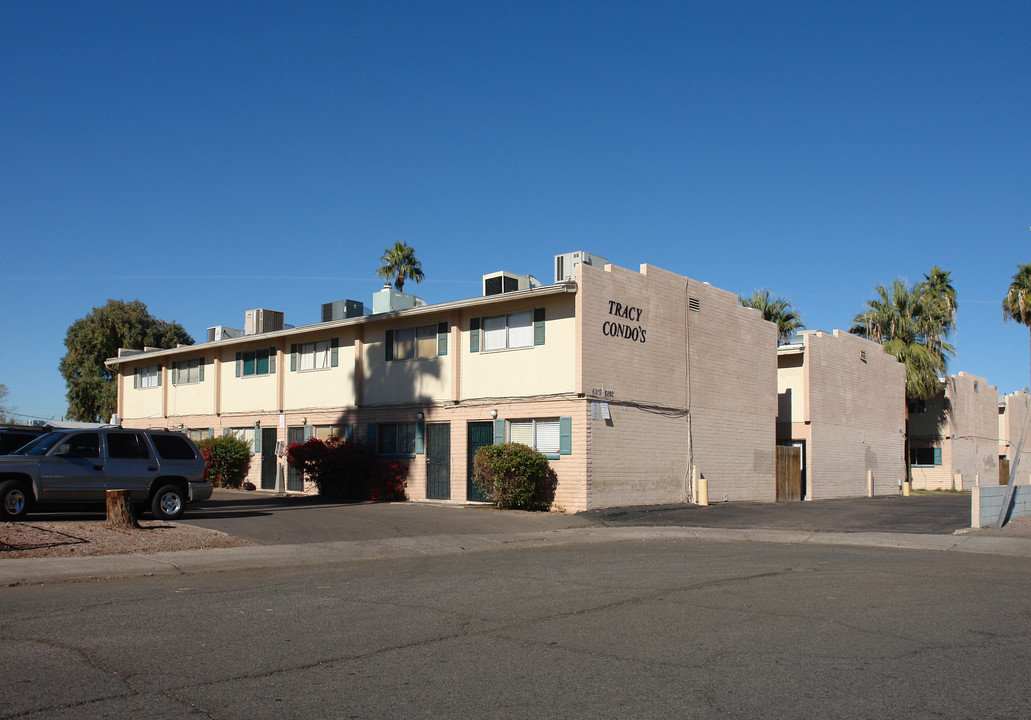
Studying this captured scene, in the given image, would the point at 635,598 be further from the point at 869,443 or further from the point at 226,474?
the point at 869,443

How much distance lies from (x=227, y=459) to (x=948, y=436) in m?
34.9

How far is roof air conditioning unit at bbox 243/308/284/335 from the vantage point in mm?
34188

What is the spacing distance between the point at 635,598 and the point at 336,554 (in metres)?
6.30

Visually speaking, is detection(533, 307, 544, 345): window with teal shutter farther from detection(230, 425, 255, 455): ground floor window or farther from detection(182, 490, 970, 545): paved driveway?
detection(230, 425, 255, 455): ground floor window

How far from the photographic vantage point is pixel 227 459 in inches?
1281

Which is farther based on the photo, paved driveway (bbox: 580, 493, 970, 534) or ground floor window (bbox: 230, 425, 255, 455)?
ground floor window (bbox: 230, 425, 255, 455)

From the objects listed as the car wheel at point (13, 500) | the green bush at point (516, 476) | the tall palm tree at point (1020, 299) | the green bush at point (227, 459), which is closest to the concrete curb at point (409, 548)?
the green bush at point (516, 476)


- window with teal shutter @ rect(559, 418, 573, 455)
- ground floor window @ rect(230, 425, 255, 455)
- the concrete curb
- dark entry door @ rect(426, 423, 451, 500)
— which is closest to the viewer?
the concrete curb

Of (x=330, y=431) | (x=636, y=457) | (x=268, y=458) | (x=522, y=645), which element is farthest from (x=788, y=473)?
(x=522, y=645)

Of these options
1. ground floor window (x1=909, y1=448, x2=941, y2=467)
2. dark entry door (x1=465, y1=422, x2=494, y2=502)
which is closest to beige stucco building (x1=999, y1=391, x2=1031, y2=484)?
ground floor window (x1=909, y1=448, x2=941, y2=467)

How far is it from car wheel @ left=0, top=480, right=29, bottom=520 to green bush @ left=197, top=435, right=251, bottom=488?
1624 centimetres

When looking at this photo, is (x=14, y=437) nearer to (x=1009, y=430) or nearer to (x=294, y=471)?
(x=294, y=471)

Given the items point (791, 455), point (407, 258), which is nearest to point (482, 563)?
point (791, 455)

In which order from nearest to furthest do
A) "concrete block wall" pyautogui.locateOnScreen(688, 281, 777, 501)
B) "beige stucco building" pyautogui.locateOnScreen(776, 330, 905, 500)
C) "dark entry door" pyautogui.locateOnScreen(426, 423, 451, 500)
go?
"dark entry door" pyautogui.locateOnScreen(426, 423, 451, 500) < "concrete block wall" pyautogui.locateOnScreen(688, 281, 777, 501) < "beige stucco building" pyautogui.locateOnScreen(776, 330, 905, 500)
